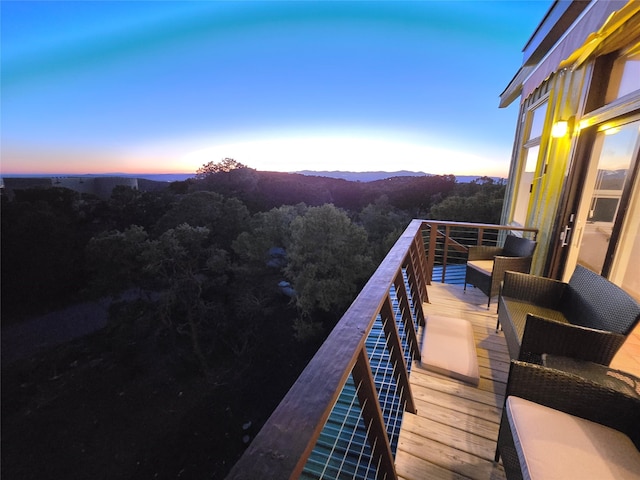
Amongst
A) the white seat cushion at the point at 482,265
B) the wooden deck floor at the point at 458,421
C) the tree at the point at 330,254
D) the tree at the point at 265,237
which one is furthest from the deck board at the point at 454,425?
the tree at the point at 265,237

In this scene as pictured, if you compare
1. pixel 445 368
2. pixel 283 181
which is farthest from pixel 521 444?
pixel 283 181

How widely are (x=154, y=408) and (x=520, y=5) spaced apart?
14328 millimetres

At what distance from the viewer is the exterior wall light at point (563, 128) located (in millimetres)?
2801

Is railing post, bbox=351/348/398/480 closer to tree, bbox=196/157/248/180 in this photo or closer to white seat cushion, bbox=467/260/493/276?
white seat cushion, bbox=467/260/493/276

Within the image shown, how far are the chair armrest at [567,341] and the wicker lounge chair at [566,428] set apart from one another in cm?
56

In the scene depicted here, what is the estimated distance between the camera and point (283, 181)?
2566 centimetres

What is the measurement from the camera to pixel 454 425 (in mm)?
1614

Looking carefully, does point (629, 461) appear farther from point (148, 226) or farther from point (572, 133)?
point (148, 226)

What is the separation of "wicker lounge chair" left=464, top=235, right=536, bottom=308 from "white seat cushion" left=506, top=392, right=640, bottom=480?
213 centimetres

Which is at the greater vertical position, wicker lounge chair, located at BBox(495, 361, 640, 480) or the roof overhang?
the roof overhang

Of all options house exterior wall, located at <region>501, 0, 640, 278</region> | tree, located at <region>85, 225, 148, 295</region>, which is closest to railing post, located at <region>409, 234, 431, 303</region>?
house exterior wall, located at <region>501, 0, 640, 278</region>

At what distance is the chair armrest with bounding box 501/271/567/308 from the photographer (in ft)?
7.21

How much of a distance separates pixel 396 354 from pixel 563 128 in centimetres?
332

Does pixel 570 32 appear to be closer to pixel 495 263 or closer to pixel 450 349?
pixel 495 263
